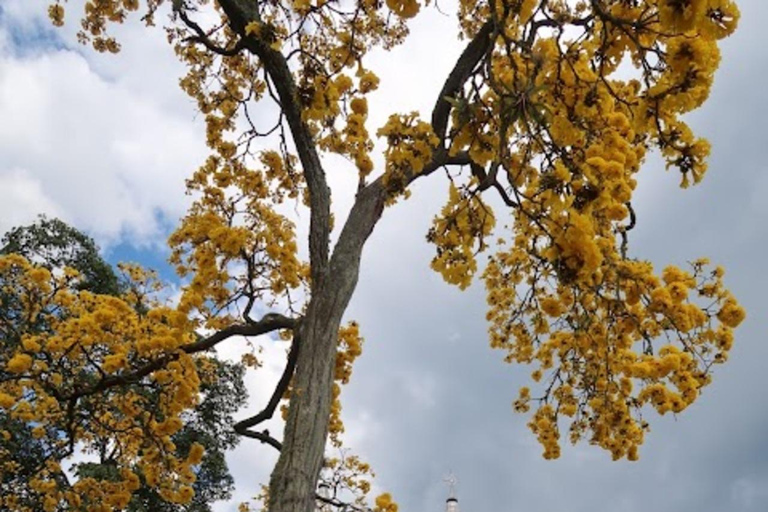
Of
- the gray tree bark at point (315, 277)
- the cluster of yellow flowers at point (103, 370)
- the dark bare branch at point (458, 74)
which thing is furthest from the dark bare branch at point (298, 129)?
the cluster of yellow flowers at point (103, 370)

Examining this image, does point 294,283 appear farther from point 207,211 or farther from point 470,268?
point 470,268

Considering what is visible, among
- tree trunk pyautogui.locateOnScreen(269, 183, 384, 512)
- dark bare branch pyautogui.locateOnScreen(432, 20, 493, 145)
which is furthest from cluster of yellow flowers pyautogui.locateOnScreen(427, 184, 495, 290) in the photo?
dark bare branch pyautogui.locateOnScreen(432, 20, 493, 145)

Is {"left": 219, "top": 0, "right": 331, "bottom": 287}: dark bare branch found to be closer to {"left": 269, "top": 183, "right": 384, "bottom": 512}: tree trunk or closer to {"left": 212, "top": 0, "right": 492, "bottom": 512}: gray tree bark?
{"left": 212, "top": 0, "right": 492, "bottom": 512}: gray tree bark

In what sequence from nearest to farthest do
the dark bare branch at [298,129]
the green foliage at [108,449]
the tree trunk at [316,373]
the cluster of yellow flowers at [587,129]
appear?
the cluster of yellow flowers at [587,129] → the tree trunk at [316,373] → the dark bare branch at [298,129] → the green foliage at [108,449]

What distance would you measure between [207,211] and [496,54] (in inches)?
98.5

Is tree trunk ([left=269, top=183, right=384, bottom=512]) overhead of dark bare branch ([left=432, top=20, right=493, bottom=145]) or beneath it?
beneath

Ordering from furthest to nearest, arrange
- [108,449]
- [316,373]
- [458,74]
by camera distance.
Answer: [108,449] < [458,74] < [316,373]

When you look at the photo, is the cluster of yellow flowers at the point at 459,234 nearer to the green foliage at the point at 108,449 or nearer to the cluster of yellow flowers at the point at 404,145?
the cluster of yellow flowers at the point at 404,145

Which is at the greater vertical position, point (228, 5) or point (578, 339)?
point (228, 5)

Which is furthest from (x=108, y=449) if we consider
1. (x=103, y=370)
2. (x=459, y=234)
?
(x=459, y=234)

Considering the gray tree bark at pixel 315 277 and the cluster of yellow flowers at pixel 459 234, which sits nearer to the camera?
the cluster of yellow flowers at pixel 459 234

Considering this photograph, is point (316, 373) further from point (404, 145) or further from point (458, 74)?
point (458, 74)

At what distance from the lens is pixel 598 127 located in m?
2.47

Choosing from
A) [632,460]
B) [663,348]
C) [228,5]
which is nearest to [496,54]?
[228,5]
